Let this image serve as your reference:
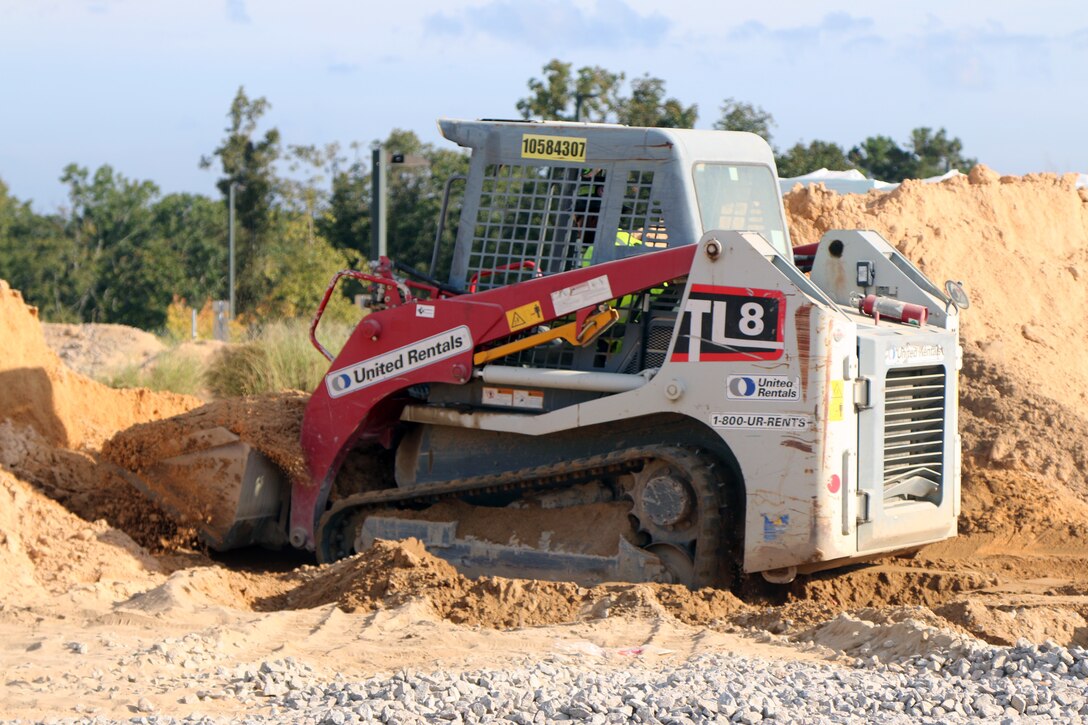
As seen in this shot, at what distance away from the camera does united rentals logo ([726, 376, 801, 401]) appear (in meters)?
6.82

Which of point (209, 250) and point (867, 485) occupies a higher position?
point (209, 250)

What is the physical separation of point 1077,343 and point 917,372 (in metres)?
6.14

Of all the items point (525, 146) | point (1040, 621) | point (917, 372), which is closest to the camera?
point (1040, 621)

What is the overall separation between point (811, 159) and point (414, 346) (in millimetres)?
20008

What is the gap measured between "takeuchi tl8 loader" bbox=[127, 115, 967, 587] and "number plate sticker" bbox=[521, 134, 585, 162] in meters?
0.01

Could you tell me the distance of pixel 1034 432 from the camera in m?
10.4

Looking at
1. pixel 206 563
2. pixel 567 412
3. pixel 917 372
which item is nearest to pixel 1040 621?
pixel 917 372

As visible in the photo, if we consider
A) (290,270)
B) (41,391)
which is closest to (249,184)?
(290,270)

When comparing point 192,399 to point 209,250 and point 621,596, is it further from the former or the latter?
point 209,250

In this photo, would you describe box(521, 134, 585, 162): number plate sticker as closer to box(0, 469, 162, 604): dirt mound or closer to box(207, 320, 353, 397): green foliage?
box(0, 469, 162, 604): dirt mound

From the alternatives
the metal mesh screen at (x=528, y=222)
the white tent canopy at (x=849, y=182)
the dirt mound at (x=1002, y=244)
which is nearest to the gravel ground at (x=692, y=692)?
the metal mesh screen at (x=528, y=222)

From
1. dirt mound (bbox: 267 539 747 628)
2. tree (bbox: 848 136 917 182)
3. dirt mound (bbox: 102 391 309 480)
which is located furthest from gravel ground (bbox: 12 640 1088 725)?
tree (bbox: 848 136 917 182)

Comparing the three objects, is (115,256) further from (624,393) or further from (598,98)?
(624,393)

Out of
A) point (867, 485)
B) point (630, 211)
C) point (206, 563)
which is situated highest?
point (630, 211)
